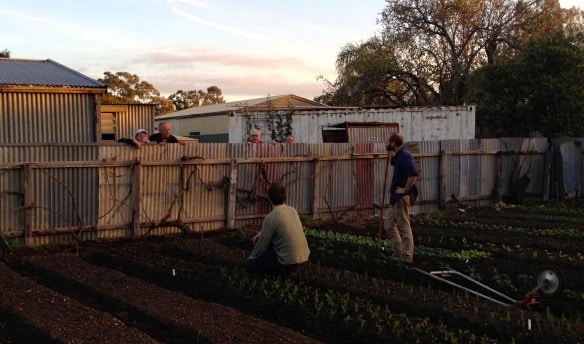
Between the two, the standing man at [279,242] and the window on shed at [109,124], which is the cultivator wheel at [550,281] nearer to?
the standing man at [279,242]

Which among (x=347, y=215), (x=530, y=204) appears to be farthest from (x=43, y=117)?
(x=530, y=204)

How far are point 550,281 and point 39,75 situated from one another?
568 inches

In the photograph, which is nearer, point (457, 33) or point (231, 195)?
point (231, 195)

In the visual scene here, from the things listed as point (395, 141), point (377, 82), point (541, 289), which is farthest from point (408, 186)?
point (377, 82)

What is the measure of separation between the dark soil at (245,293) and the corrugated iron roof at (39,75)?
20.8 ft

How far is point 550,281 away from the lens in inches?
287

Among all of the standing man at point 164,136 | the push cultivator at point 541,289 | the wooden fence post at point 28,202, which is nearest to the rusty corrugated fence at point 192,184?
the wooden fence post at point 28,202

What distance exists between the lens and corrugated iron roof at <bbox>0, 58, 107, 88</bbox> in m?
16.4

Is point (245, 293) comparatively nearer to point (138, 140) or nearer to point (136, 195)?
point (136, 195)

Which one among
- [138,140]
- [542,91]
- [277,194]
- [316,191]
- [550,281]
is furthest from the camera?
[542,91]

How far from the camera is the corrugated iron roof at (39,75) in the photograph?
16.4 meters

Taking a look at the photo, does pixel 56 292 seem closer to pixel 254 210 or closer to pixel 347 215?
pixel 254 210

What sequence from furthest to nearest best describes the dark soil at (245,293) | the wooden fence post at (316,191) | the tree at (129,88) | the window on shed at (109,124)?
the tree at (129,88), the window on shed at (109,124), the wooden fence post at (316,191), the dark soil at (245,293)

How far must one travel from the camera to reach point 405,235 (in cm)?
1014
